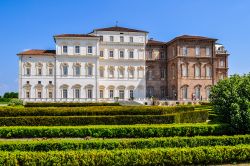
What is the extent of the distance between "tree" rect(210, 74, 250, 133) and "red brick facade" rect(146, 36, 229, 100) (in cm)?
2909

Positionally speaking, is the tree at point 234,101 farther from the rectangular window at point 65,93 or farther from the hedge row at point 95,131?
the rectangular window at point 65,93

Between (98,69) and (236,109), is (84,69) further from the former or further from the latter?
(236,109)

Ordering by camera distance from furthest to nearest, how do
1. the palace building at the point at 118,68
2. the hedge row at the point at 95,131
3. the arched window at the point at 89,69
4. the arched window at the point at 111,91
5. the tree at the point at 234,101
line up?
the arched window at the point at 111,91 < the arched window at the point at 89,69 < the palace building at the point at 118,68 < the tree at the point at 234,101 < the hedge row at the point at 95,131

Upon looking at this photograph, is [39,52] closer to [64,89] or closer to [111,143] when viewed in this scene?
[64,89]

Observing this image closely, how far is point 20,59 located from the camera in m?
44.7

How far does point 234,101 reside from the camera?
1602 cm

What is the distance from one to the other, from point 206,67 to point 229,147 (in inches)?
1460

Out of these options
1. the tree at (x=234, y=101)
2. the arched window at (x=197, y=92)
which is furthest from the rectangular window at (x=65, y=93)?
the tree at (x=234, y=101)

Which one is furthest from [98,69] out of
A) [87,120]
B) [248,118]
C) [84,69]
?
[248,118]

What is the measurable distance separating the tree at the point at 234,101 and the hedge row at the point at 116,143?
188cm

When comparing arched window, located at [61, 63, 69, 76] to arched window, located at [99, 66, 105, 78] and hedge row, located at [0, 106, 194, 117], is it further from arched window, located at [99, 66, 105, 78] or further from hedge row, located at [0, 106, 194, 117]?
hedge row, located at [0, 106, 194, 117]

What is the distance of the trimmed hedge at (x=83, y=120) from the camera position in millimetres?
16062

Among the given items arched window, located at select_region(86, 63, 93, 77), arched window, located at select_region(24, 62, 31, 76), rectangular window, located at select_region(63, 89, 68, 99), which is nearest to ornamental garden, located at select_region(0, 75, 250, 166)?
arched window, located at select_region(86, 63, 93, 77)

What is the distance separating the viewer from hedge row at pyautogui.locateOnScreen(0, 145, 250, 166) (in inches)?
415
